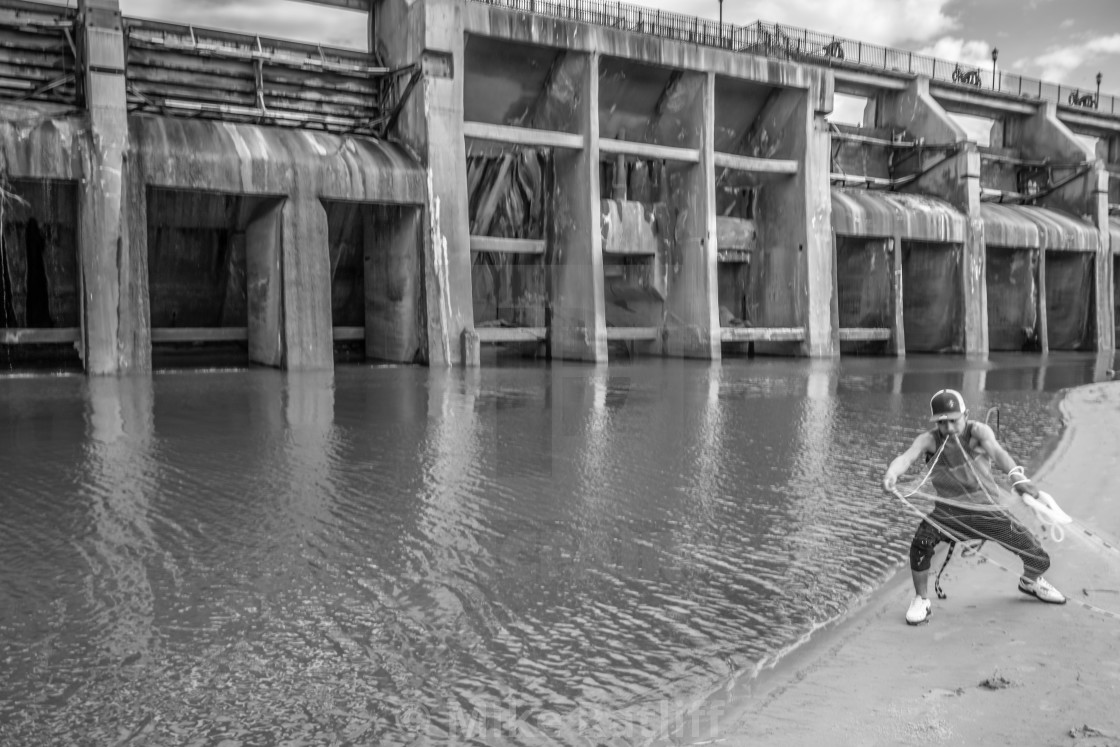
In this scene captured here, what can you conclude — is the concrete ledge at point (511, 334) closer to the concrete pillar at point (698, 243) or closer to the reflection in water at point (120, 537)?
the concrete pillar at point (698, 243)

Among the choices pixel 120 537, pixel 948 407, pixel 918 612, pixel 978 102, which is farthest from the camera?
pixel 978 102

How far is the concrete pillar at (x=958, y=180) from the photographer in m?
26.5

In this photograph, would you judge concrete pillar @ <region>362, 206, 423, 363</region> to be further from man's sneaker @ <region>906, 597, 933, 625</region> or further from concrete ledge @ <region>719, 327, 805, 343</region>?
man's sneaker @ <region>906, 597, 933, 625</region>

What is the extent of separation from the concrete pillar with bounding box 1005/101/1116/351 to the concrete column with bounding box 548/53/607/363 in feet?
50.9

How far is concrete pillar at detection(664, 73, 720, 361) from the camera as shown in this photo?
21641mm

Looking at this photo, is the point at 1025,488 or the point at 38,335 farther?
the point at 38,335

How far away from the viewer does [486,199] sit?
22766mm

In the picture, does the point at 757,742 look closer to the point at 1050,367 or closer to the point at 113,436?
the point at 113,436

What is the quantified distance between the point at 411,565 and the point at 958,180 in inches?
1008

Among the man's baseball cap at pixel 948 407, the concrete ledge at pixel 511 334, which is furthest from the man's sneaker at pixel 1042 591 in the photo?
the concrete ledge at pixel 511 334

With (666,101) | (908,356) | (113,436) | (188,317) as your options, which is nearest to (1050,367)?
(908,356)

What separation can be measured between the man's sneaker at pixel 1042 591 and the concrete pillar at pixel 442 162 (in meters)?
13.9

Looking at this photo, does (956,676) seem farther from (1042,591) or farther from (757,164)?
(757,164)

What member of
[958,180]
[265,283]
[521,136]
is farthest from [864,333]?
[265,283]
